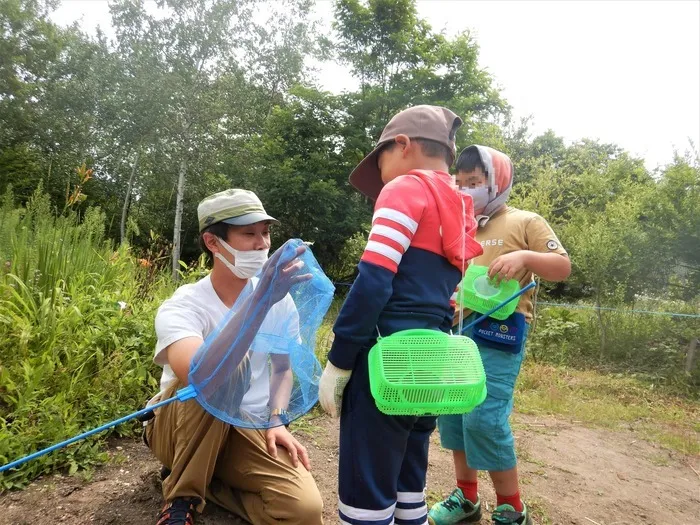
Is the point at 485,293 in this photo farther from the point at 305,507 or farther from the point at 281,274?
the point at 305,507

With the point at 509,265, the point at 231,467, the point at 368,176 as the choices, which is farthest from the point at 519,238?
the point at 231,467

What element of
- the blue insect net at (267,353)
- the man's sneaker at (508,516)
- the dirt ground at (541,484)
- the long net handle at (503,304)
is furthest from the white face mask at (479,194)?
the dirt ground at (541,484)

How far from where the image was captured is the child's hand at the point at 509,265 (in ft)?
6.06

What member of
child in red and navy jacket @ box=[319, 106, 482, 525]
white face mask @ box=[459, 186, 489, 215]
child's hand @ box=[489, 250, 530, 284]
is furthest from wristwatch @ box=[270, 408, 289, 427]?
white face mask @ box=[459, 186, 489, 215]

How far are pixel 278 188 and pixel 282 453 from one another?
1313 cm

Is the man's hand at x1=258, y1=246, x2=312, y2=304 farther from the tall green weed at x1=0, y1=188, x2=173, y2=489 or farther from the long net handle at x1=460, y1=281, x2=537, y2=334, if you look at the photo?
the tall green weed at x1=0, y1=188, x2=173, y2=489

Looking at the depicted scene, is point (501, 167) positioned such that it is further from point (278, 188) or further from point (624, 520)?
point (278, 188)

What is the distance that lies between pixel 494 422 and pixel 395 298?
0.85 meters

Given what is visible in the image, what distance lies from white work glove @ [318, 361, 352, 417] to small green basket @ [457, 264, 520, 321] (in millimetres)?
701

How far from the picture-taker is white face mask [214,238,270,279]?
1794mm

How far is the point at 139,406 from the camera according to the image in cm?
257

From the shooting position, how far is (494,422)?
190 cm

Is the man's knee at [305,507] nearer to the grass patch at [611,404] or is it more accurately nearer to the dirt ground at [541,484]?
the dirt ground at [541,484]

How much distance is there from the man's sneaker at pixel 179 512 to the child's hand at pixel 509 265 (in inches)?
55.4
